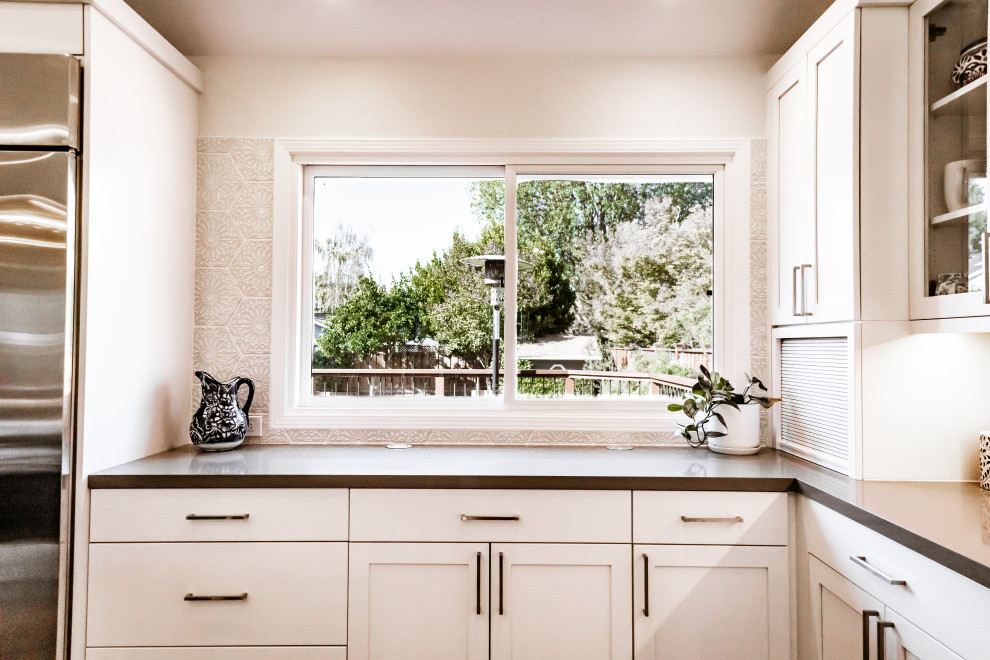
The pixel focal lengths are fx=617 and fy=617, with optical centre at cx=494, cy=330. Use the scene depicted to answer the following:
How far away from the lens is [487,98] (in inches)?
94.8

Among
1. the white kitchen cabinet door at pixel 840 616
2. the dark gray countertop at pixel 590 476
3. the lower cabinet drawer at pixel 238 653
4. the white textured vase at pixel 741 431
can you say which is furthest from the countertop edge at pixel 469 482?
the lower cabinet drawer at pixel 238 653

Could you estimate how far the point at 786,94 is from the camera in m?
2.20

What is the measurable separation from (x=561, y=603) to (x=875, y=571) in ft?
2.68

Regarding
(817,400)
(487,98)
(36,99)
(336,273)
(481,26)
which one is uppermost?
(481,26)

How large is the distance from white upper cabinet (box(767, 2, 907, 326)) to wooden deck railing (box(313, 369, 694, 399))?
65cm

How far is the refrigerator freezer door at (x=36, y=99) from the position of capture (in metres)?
1.75

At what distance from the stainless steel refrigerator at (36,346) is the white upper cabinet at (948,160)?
238 cm

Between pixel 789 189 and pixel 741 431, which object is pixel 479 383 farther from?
pixel 789 189

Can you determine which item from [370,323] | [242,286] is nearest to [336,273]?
[370,323]

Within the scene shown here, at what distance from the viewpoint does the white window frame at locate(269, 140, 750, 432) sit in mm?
2387

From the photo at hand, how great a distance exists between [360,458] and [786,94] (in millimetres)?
1966

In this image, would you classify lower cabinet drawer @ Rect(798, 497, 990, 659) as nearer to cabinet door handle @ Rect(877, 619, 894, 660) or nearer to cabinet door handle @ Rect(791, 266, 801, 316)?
cabinet door handle @ Rect(877, 619, 894, 660)

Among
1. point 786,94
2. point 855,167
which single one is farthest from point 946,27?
point 786,94

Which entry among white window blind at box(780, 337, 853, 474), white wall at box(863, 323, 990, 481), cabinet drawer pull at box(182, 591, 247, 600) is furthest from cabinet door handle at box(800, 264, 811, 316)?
cabinet drawer pull at box(182, 591, 247, 600)
